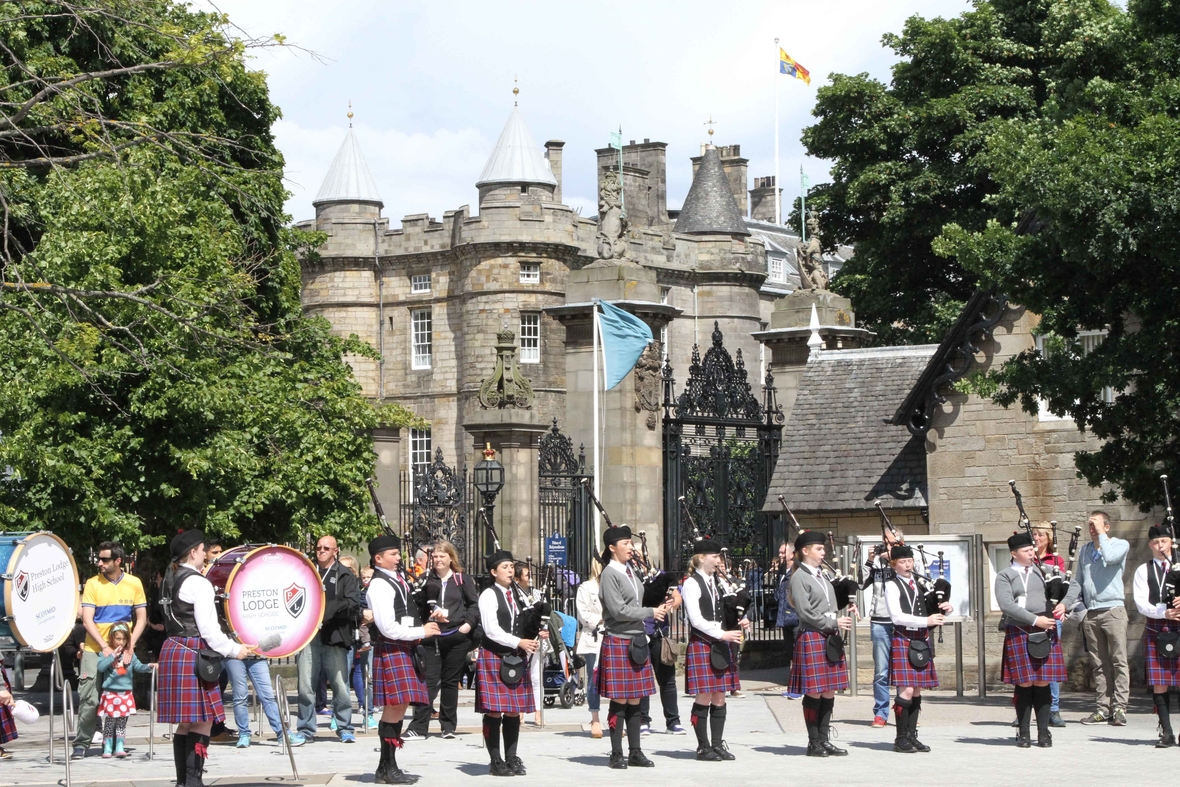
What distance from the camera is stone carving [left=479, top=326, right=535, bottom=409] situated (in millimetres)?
23172

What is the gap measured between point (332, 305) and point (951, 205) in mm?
38053

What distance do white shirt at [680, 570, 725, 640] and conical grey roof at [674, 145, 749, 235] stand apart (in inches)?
2348

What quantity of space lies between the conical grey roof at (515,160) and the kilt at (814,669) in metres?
52.5

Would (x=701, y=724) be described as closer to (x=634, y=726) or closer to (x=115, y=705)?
(x=634, y=726)

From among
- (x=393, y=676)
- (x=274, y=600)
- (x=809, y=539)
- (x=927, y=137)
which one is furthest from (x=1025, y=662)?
(x=927, y=137)

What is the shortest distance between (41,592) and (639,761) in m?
4.60

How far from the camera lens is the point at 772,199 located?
96438 mm

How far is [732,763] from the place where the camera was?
13789 mm

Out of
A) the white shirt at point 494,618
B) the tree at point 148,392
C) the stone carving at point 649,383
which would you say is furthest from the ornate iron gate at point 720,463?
the white shirt at point 494,618

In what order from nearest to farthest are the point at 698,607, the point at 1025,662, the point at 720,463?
the point at 698,607, the point at 1025,662, the point at 720,463

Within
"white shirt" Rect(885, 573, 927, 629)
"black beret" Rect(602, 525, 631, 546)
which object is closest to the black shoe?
"black beret" Rect(602, 525, 631, 546)

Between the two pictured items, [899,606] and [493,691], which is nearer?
[493,691]

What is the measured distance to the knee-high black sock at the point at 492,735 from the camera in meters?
13.1

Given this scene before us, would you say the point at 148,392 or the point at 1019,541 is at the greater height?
the point at 148,392
